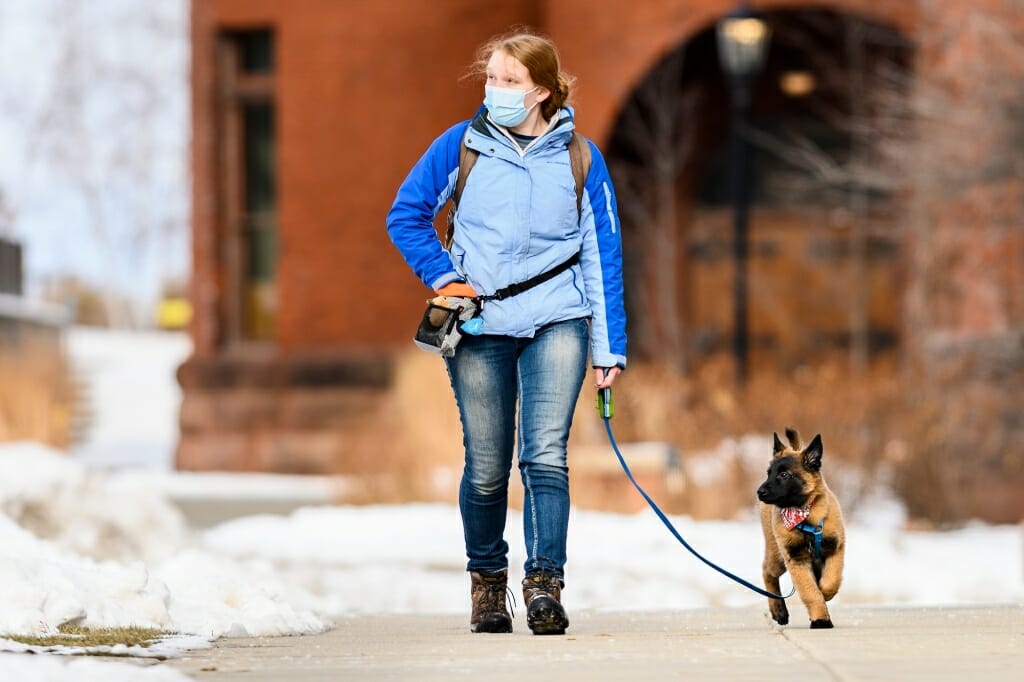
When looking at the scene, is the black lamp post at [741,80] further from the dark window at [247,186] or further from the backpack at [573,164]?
the backpack at [573,164]

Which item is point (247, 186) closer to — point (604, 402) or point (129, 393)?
point (604, 402)

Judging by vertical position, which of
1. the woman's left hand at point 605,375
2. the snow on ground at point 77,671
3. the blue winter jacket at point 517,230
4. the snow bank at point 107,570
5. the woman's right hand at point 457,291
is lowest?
the snow bank at point 107,570

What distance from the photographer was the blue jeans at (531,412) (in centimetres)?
677

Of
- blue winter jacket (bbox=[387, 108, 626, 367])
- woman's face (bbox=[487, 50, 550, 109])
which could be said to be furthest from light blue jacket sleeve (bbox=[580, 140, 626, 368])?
woman's face (bbox=[487, 50, 550, 109])

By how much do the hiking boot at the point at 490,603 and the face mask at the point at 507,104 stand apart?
169 cm

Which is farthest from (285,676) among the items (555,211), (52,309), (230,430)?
(52,309)

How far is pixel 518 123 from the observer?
6727 mm

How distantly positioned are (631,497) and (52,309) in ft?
72.6

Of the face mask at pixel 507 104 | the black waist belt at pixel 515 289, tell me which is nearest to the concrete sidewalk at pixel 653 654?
the black waist belt at pixel 515 289

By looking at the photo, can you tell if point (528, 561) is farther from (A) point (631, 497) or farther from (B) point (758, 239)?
(B) point (758, 239)

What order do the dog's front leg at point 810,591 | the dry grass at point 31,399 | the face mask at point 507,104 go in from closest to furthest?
1. the dog's front leg at point 810,591
2. the face mask at point 507,104
3. the dry grass at point 31,399

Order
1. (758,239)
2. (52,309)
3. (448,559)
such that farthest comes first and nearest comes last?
(52,309) → (758,239) → (448,559)

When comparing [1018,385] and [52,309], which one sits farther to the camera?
[52,309]

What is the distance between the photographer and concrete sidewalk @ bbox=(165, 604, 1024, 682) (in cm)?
538
